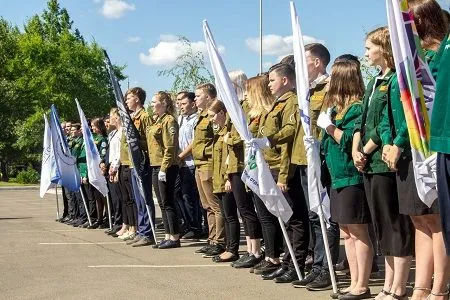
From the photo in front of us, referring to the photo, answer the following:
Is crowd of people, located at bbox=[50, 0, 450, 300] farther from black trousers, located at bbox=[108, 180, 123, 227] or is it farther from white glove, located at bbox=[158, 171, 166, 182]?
black trousers, located at bbox=[108, 180, 123, 227]

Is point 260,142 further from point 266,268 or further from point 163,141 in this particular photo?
point 163,141

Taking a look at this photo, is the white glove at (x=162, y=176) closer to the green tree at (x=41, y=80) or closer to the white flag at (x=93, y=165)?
the white flag at (x=93, y=165)

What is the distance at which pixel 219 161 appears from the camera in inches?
316

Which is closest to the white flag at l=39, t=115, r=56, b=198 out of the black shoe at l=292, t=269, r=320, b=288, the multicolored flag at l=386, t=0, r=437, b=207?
the black shoe at l=292, t=269, r=320, b=288

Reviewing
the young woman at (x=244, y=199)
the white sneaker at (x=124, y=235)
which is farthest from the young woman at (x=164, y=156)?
the young woman at (x=244, y=199)

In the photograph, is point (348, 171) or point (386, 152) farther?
point (348, 171)

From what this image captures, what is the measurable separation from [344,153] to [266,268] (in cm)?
188

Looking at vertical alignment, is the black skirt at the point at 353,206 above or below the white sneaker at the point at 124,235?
above

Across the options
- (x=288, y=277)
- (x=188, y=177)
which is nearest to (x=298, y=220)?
(x=288, y=277)

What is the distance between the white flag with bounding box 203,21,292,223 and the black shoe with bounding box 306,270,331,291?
0.58 m

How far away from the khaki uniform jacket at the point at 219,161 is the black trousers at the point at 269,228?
Result: 2.47ft

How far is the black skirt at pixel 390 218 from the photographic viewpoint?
5164 millimetres

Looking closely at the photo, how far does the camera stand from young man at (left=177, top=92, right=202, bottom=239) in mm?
10659

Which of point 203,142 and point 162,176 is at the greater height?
point 203,142
